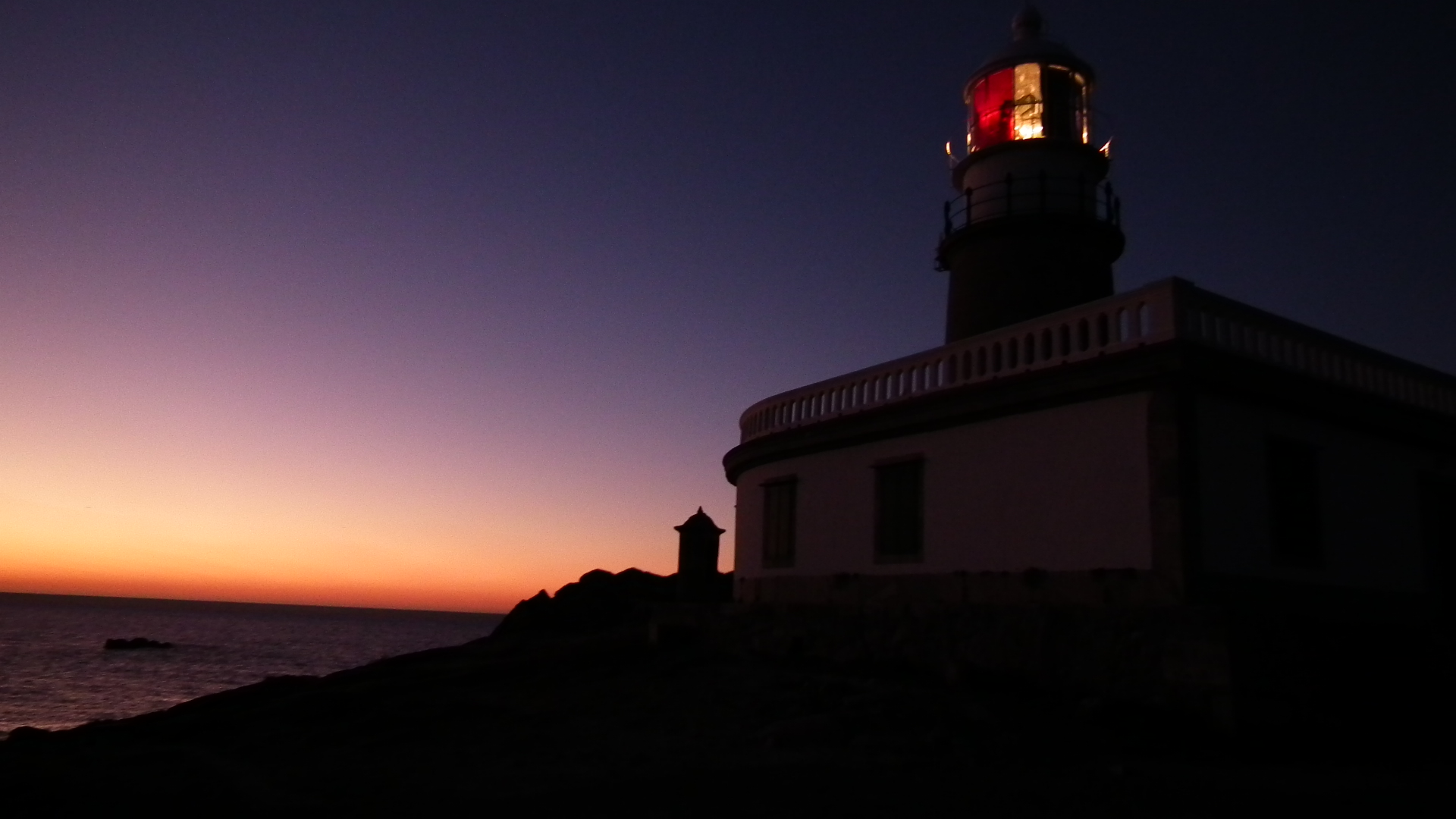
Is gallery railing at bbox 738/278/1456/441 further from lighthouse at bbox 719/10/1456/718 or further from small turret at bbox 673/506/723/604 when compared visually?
small turret at bbox 673/506/723/604

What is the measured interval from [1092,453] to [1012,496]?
1.20m

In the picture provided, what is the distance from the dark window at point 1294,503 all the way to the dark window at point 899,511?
397 centimetres

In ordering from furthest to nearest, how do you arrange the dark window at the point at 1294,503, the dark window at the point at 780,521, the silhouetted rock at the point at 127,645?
the silhouetted rock at the point at 127,645
the dark window at the point at 780,521
the dark window at the point at 1294,503

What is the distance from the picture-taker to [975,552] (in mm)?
12570

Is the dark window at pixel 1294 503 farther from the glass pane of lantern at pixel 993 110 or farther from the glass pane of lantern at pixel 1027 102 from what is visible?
the glass pane of lantern at pixel 993 110

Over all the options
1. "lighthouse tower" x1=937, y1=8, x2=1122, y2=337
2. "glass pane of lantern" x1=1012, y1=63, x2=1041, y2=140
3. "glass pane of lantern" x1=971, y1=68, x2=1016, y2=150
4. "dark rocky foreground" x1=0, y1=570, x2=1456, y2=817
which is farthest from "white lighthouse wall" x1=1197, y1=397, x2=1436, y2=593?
"glass pane of lantern" x1=971, y1=68, x2=1016, y2=150

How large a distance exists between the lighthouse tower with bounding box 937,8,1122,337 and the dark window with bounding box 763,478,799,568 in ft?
11.9

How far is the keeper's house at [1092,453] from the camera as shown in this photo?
424 inches

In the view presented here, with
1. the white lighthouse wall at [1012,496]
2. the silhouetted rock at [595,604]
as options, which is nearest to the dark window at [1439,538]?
the white lighthouse wall at [1012,496]

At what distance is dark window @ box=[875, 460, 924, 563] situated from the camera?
44.3 feet

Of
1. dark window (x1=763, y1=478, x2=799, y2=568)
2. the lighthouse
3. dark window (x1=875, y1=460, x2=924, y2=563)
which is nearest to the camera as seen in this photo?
the lighthouse

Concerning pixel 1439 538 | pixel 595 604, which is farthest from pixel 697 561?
pixel 595 604

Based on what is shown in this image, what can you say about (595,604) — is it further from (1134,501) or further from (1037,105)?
(1134,501)

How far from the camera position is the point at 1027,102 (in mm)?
16922
